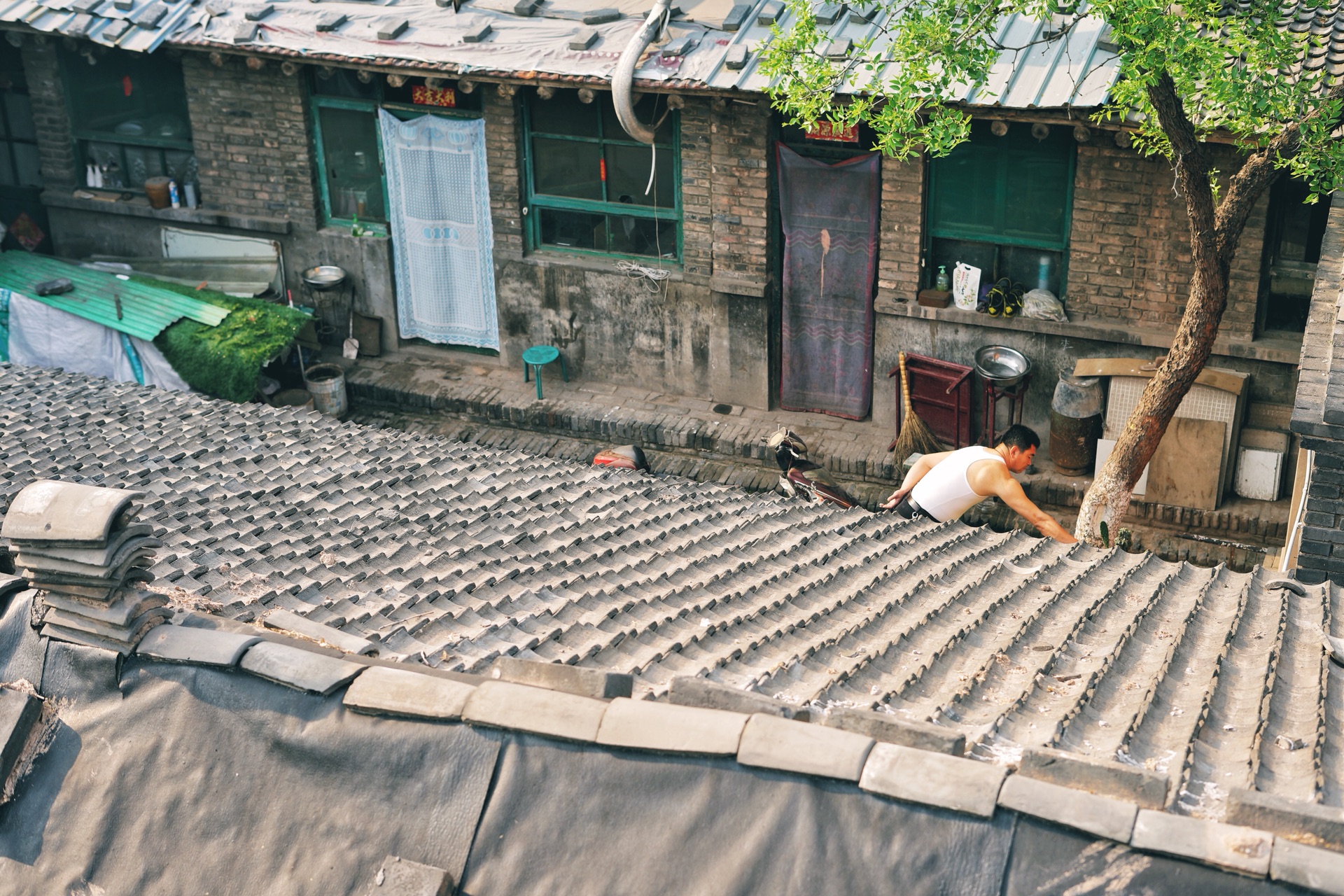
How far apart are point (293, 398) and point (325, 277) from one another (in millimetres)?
1548

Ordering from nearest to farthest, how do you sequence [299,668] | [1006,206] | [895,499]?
1. [299,668]
2. [895,499]
3. [1006,206]

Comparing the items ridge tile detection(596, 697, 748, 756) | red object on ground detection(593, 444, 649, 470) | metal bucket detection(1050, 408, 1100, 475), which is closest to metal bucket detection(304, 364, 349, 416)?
red object on ground detection(593, 444, 649, 470)

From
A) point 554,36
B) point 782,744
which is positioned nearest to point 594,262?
point 554,36

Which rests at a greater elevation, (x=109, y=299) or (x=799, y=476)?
(x=109, y=299)

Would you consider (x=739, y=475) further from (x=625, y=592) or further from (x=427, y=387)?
(x=625, y=592)

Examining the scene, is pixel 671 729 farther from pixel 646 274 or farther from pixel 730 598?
pixel 646 274

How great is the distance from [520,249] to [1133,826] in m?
12.0

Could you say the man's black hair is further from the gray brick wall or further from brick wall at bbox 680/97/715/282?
brick wall at bbox 680/97/715/282

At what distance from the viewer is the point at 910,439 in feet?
43.5

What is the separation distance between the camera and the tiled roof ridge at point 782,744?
3406 millimetres

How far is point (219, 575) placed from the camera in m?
5.94

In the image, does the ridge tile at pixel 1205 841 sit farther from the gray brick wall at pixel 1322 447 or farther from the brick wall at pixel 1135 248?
the brick wall at pixel 1135 248

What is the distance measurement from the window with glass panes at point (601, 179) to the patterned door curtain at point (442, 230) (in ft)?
2.14

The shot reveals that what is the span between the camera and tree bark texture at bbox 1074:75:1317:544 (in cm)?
934
